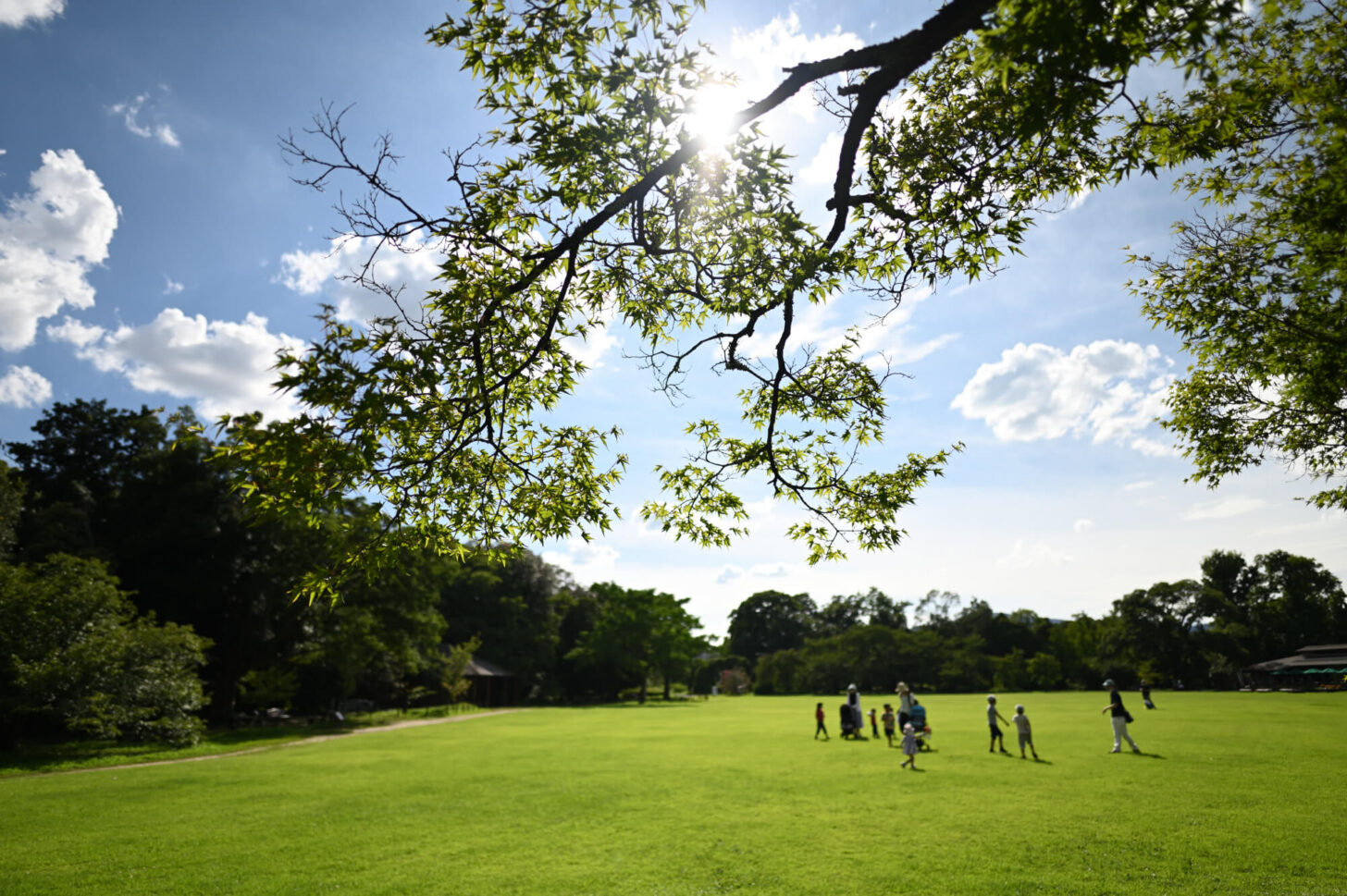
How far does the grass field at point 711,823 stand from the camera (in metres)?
6.75

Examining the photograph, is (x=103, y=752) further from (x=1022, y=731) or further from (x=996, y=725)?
(x=1022, y=731)

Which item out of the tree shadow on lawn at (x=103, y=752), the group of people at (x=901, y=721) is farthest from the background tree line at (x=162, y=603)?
the group of people at (x=901, y=721)

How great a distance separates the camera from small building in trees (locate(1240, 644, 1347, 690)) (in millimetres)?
42406

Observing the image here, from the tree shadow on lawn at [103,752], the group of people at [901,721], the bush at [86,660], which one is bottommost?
the tree shadow on lawn at [103,752]

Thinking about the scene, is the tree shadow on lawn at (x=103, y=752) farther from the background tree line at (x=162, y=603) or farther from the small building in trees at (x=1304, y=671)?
the small building in trees at (x=1304, y=671)

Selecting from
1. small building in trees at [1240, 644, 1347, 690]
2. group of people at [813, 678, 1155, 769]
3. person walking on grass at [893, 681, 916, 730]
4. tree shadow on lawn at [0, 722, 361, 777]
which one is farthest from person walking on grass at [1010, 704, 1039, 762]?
small building in trees at [1240, 644, 1347, 690]

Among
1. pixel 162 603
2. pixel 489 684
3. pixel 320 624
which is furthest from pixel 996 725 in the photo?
pixel 489 684

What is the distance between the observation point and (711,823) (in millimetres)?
9172

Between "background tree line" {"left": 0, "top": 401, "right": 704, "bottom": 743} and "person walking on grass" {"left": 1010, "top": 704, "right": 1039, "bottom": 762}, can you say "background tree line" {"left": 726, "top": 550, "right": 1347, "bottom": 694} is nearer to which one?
"background tree line" {"left": 0, "top": 401, "right": 704, "bottom": 743}

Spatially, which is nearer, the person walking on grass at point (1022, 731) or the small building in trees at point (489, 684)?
the person walking on grass at point (1022, 731)

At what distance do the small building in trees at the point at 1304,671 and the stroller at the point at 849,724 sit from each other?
40707 millimetres

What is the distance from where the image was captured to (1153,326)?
33.7 feet

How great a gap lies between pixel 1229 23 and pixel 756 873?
25.9 feet

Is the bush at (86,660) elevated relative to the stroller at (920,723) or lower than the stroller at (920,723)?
elevated
